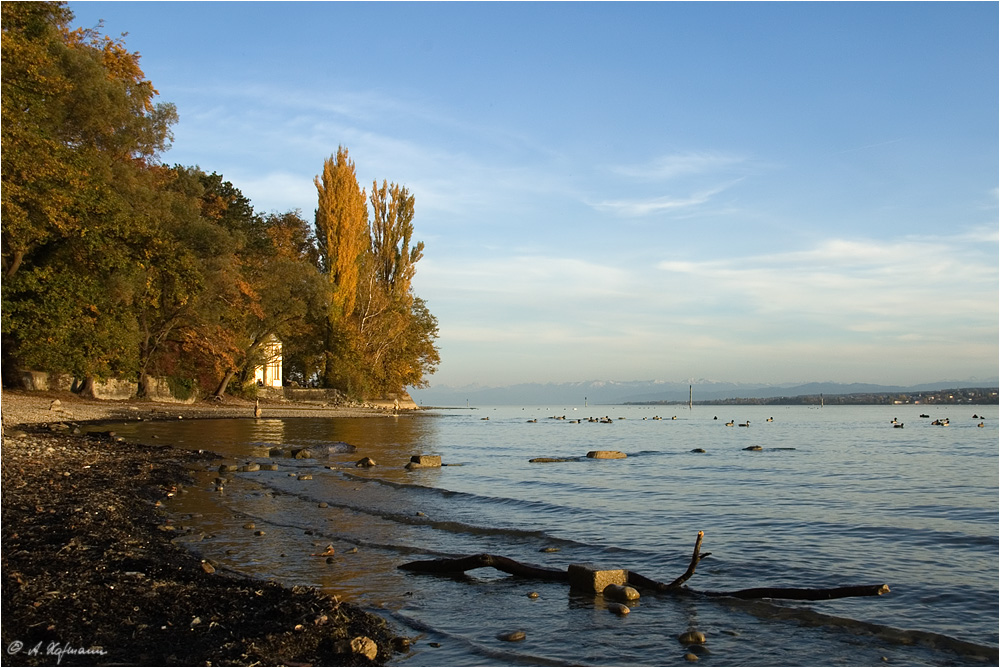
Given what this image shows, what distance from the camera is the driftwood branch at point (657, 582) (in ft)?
20.8

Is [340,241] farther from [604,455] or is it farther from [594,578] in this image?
[594,578]

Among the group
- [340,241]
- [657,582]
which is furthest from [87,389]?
[657,582]

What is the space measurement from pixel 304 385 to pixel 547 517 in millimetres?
51949

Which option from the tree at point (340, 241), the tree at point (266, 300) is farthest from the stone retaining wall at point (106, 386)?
the tree at point (340, 241)

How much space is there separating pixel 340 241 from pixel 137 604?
161 feet

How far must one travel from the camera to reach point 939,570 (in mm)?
8422

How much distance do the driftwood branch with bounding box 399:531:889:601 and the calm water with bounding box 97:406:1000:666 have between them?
120 mm

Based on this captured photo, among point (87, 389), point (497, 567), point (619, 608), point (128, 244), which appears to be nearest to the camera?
point (619, 608)

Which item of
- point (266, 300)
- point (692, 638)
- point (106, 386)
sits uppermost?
point (266, 300)

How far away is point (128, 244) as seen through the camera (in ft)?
99.0

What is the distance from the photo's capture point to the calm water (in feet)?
19.0

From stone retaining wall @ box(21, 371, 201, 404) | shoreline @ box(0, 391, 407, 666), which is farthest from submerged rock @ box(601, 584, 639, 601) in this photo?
stone retaining wall @ box(21, 371, 201, 404)

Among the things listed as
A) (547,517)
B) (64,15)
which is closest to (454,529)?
(547,517)

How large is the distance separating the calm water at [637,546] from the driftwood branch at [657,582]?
4.7 inches
